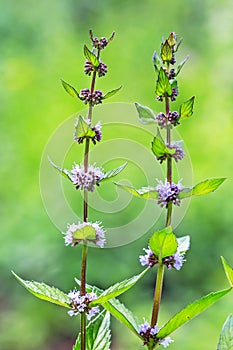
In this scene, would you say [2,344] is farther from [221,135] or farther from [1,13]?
[1,13]

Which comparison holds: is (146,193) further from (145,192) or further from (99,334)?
(99,334)

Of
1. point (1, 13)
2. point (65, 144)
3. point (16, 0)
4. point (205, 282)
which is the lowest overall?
point (205, 282)

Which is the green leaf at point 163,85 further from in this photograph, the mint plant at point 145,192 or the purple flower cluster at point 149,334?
the purple flower cluster at point 149,334

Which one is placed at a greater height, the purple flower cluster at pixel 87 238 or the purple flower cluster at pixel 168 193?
the purple flower cluster at pixel 168 193

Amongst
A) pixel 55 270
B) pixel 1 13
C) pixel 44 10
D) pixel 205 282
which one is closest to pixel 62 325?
pixel 55 270

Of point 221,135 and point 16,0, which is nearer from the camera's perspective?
point 221,135

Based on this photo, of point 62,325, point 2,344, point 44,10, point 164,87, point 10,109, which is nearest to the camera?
point 164,87

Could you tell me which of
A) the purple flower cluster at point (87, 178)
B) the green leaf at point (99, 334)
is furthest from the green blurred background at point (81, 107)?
the purple flower cluster at point (87, 178)
